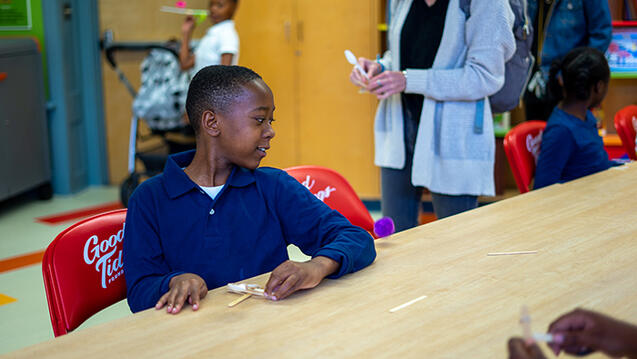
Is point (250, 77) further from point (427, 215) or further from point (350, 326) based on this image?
point (427, 215)

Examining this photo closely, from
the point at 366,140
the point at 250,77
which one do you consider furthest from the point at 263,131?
the point at 366,140

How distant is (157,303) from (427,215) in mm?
3660

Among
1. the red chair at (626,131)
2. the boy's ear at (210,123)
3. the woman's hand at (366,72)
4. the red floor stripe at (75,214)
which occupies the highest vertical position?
the woman's hand at (366,72)

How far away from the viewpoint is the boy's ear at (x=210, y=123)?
5.04 feet

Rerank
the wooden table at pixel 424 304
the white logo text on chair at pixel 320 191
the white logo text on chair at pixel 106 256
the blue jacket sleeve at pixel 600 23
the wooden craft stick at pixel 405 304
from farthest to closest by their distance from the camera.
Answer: the blue jacket sleeve at pixel 600 23
the white logo text on chair at pixel 320 191
the white logo text on chair at pixel 106 256
the wooden craft stick at pixel 405 304
the wooden table at pixel 424 304

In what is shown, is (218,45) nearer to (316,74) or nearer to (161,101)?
(161,101)

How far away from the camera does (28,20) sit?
5.12 metres

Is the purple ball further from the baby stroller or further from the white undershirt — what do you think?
the baby stroller

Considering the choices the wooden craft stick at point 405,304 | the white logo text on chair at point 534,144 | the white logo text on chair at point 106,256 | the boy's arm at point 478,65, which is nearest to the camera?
the wooden craft stick at point 405,304

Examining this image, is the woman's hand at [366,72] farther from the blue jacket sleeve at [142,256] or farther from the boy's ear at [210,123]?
the blue jacket sleeve at [142,256]

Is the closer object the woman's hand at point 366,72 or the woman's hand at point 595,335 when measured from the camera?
the woman's hand at point 595,335

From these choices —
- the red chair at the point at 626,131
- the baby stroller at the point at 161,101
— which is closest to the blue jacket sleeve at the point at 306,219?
the red chair at the point at 626,131

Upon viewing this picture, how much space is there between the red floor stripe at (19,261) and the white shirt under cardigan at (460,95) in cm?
223

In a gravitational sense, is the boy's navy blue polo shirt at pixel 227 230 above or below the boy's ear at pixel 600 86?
below
